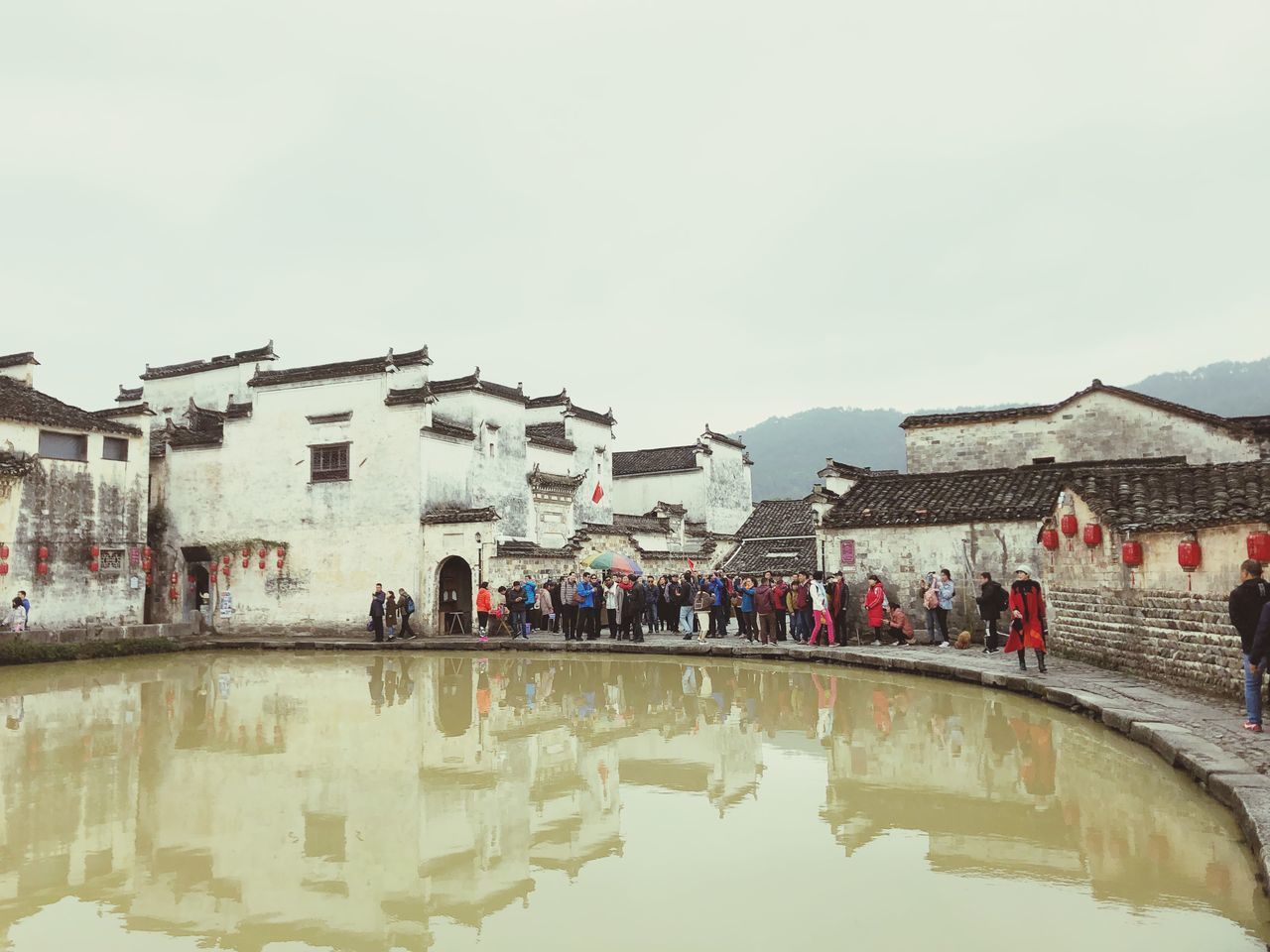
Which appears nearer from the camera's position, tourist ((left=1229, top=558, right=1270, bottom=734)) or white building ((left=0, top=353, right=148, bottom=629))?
tourist ((left=1229, top=558, right=1270, bottom=734))

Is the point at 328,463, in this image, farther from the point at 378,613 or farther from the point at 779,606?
the point at 779,606

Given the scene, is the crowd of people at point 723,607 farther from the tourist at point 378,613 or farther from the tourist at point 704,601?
the tourist at point 378,613

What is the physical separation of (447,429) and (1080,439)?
15.5m

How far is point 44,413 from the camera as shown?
75.5 feet

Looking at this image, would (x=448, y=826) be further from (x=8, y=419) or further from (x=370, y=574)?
(x=8, y=419)

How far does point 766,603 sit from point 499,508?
10842 millimetres

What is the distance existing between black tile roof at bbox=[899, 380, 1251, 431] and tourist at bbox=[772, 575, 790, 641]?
678 centimetres

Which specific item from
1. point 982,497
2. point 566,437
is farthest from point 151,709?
point 566,437

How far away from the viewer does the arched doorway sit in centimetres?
2389

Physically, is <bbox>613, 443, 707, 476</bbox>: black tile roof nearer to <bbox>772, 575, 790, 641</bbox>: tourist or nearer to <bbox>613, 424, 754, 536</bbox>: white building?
<bbox>613, 424, 754, 536</bbox>: white building

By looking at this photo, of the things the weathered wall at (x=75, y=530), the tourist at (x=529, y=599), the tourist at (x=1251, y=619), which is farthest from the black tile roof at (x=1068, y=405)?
the weathered wall at (x=75, y=530)

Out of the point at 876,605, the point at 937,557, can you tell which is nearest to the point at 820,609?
the point at 876,605

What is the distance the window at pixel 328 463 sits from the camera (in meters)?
25.1

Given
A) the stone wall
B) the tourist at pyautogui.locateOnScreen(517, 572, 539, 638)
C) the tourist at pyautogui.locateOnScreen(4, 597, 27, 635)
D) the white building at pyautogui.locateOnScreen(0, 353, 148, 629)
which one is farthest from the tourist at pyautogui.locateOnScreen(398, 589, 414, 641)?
the stone wall
